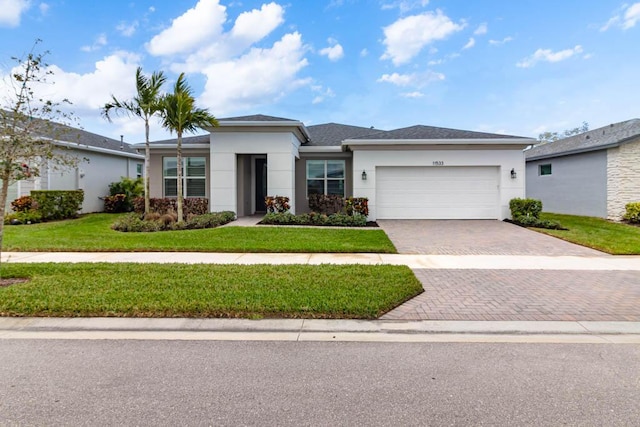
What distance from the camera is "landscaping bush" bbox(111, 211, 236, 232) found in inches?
503

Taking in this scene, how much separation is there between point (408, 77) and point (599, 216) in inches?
459

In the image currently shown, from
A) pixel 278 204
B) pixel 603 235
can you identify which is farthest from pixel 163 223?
pixel 603 235

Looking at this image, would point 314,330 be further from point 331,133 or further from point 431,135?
point 331,133

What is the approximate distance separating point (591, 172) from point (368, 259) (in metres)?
14.7

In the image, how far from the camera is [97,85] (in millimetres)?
16500

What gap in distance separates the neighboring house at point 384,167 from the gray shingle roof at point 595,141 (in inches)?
160

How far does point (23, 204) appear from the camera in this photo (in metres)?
15.2

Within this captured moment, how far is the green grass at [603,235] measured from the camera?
9.92 m

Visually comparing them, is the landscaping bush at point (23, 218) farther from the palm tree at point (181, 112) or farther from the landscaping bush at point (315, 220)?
the landscaping bush at point (315, 220)

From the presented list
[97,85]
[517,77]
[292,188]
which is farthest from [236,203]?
[517,77]

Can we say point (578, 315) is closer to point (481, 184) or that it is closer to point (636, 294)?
point (636, 294)

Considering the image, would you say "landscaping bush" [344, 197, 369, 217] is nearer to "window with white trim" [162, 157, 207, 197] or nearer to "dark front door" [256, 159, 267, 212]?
"dark front door" [256, 159, 267, 212]

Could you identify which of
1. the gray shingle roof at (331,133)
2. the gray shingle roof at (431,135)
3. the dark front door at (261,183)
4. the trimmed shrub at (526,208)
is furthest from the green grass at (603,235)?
the dark front door at (261,183)

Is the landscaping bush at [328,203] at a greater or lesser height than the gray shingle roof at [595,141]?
lesser
